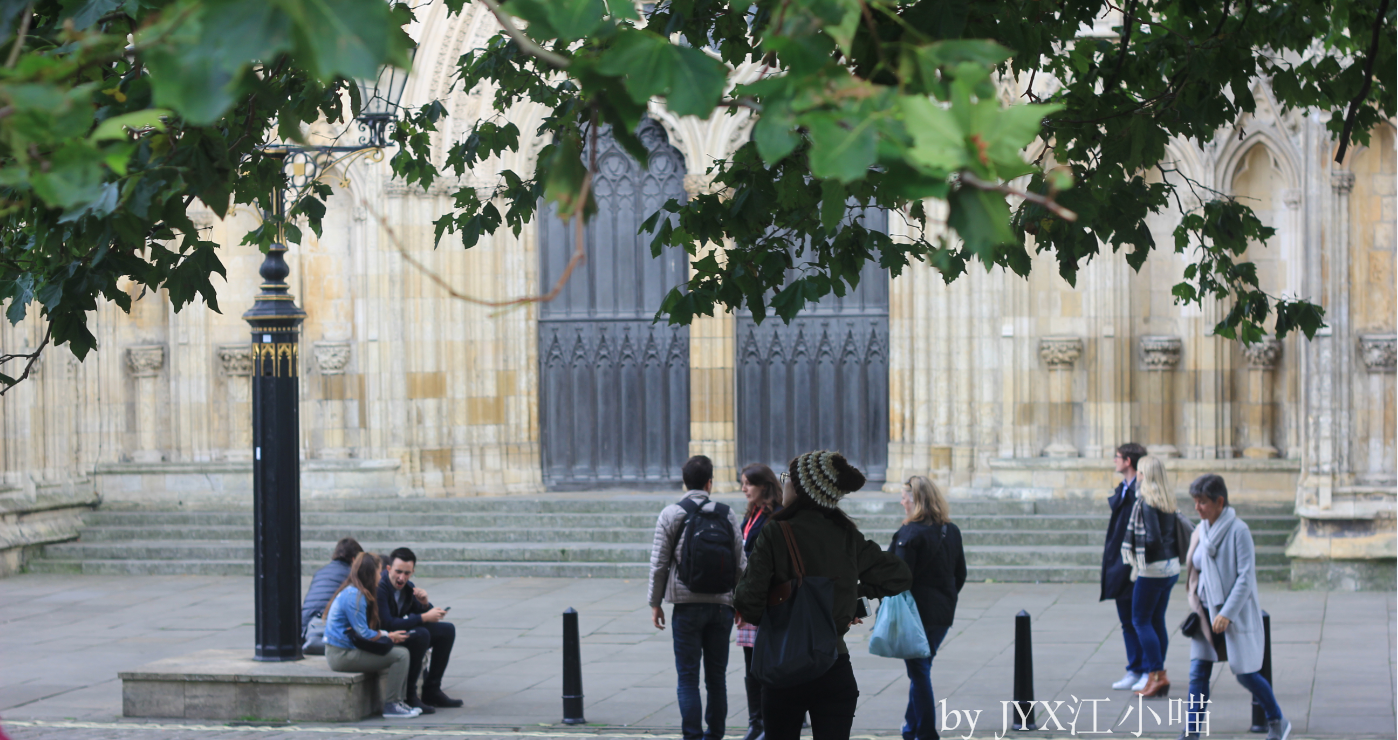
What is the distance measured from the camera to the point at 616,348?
58.6ft

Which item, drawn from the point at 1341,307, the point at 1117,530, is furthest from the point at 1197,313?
the point at 1117,530

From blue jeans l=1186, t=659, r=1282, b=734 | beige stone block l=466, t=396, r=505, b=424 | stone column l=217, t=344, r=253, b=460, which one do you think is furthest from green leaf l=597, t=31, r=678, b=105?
stone column l=217, t=344, r=253, b=460

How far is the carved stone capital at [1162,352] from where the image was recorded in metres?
15.4

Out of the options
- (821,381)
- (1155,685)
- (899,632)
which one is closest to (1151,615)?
(1155,685)

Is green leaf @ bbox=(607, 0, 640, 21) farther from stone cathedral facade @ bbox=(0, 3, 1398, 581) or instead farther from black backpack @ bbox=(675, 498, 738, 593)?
stone cathedral facade @ bbox=(0, 3, 1398, 581)

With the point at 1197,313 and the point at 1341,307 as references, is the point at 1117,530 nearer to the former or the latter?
the point at 1341,307

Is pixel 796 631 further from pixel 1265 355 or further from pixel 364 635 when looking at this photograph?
pixel 1265 355

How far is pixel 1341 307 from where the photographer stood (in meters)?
13.1

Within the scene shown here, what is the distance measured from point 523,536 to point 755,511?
27.5 ft

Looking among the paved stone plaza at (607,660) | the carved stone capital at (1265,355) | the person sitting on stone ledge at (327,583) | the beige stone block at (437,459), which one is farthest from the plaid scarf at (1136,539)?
the beige stone block at (437,459)

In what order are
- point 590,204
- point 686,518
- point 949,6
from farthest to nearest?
point 686,518 < point 949,6 < point 590,204

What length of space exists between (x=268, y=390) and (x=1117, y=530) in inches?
194

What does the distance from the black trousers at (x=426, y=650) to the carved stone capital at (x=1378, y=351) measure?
8119mm

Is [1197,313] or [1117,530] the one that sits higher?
[1197,313]
